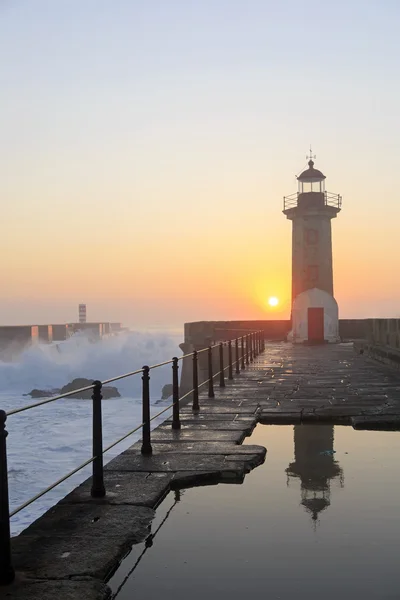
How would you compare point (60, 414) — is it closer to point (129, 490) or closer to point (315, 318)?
point (315, 318)

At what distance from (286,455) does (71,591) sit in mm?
4115

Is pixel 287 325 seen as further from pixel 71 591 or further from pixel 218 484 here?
pixel 71 591

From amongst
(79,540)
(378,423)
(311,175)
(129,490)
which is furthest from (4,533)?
(311,175)

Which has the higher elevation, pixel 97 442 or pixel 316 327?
pixel 316 327

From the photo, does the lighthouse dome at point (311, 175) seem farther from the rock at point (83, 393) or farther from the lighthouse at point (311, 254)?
the rock at point (83, 393)

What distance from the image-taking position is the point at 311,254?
38688 mm

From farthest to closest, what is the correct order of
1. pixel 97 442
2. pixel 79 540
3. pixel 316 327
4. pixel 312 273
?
pixel 312 273
pixel 316 327
pixel 97 442
pixel 79 540

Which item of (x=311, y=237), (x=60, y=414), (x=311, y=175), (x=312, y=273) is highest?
(x=311, y=175)

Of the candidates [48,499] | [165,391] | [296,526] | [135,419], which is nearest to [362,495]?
[296,526]

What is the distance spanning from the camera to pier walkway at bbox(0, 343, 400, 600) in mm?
3770

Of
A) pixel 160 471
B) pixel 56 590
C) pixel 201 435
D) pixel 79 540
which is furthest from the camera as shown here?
pixel 201 435

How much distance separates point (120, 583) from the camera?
372 cm

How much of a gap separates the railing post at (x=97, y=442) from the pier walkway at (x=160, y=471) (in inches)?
3.5

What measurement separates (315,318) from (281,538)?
109 ft
